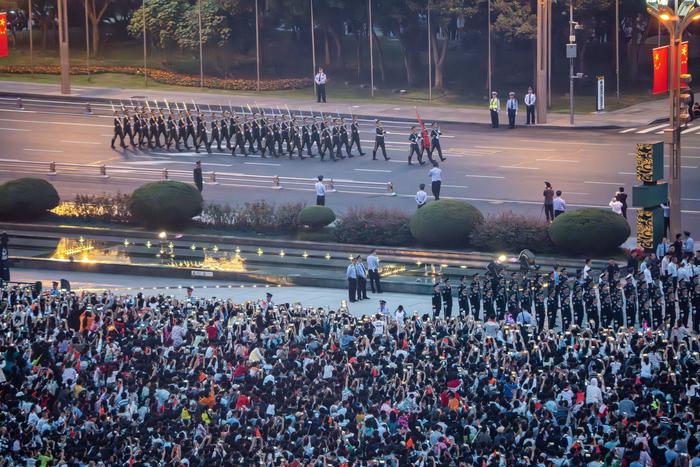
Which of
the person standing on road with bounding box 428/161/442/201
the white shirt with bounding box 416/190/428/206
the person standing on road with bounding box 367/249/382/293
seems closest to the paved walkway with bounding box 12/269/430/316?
the person standing on road with bounding box 367/249/382/293

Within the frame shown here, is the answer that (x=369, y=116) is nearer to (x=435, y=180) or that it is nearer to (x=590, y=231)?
(x=435, y=180)

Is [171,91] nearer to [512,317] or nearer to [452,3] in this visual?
[452,3]

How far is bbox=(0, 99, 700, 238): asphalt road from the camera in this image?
43.0 meters

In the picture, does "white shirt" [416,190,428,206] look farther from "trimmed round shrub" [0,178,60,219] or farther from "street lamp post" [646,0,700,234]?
"trimmed round shrub" [0,178,60,219]

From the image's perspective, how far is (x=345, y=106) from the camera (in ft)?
192

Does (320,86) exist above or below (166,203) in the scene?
above

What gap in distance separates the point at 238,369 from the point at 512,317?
652 centimetres

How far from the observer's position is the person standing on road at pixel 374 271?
3422 centimetres

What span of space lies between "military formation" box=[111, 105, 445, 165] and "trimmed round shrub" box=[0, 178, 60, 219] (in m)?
8.56

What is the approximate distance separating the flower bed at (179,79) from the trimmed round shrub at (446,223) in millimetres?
26449

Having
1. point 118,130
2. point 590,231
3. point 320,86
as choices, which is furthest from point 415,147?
point 320,86

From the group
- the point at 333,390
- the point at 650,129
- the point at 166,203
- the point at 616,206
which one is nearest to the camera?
the point at 333,390

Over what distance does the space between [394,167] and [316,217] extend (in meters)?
8.56

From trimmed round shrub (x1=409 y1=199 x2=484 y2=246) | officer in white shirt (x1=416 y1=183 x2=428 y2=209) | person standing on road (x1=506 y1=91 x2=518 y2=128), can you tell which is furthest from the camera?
person standing on road (x1=506 y1=91 x2=518 y2=128)
